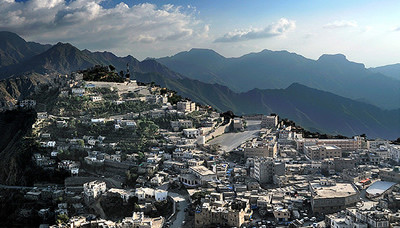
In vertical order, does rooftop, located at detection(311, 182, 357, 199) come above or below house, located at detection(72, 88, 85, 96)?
below

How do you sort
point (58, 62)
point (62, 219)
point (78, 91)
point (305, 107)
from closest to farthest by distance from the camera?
point (62, 219) < point (78, 91) < point (305, 107) < point (58, 62)

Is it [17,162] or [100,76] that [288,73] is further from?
[17,162]

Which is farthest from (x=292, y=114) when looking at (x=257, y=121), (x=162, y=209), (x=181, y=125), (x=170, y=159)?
(x=162, y=209)

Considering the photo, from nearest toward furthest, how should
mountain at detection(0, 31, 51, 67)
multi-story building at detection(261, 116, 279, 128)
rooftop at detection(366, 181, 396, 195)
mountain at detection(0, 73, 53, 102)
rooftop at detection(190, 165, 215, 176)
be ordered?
rooftop at detection(366, 181, 396, 195), rooftop at detection(190, 165, 215, 176), multi-story building at detection(261, 116, 279, 128), mountain at detection(0, 73, 53, 102), mountain at detection(0, 31, 51, 67)

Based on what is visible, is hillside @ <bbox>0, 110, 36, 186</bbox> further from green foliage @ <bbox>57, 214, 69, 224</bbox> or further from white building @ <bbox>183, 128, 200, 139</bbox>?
white building @ <bbox>183, 128, 200, 139</bbox>

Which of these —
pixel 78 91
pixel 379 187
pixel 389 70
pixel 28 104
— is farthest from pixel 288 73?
pixel 379 187

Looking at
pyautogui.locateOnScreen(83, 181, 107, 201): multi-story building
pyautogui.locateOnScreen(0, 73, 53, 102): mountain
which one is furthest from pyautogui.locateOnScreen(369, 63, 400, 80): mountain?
pyautogui.locateOnScreen(83, 181, 107, 201): multi-story building

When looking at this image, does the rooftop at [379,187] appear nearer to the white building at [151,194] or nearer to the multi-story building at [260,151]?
the multi-story building at [260,151]
